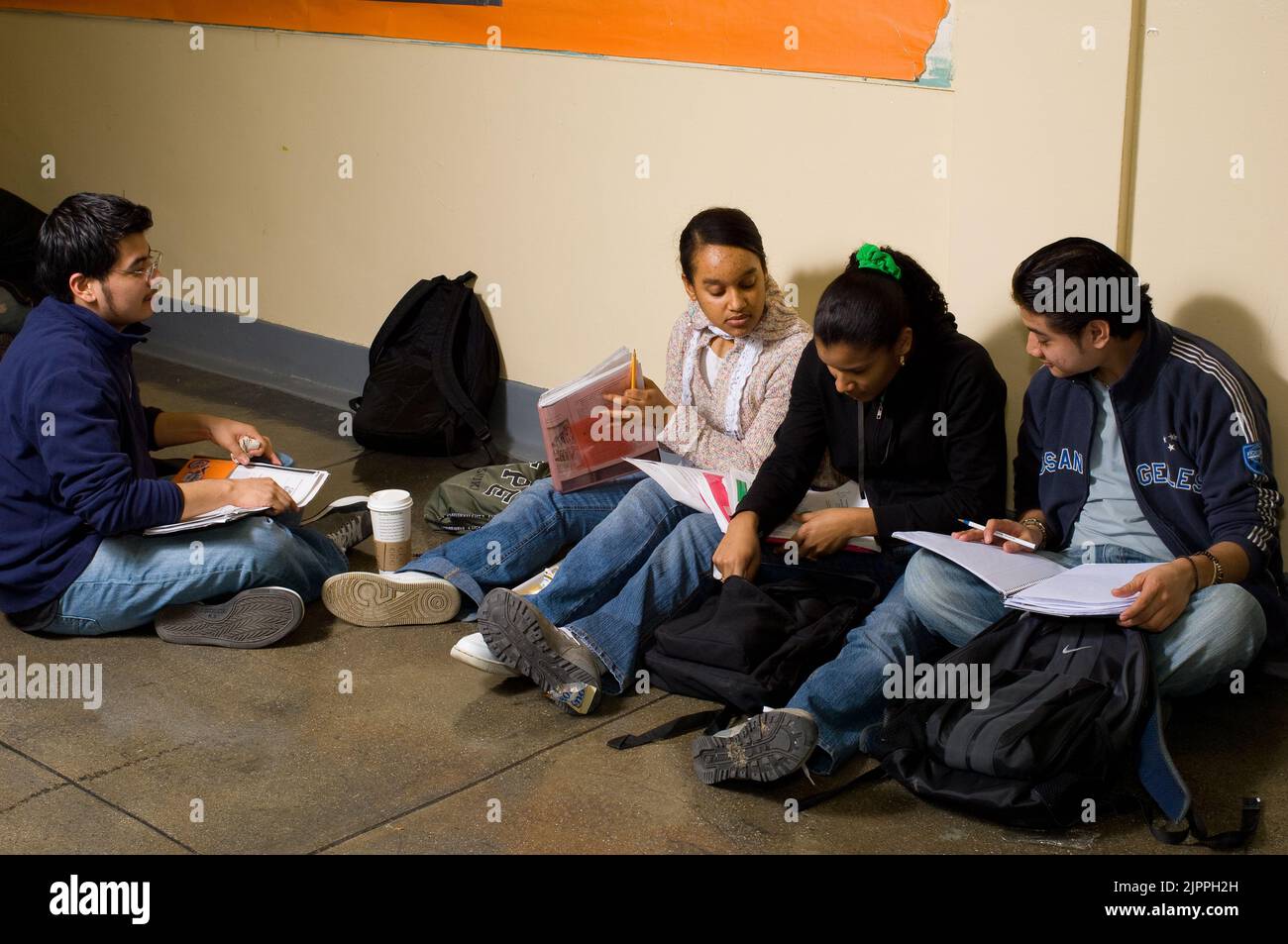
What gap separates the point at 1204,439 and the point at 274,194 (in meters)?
3.88

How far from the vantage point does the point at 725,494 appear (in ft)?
10.9

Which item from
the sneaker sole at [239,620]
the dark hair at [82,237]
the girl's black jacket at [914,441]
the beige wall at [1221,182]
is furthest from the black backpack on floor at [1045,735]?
the dark hair at [82,237]

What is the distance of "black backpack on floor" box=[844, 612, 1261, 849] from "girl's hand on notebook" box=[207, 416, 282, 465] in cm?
180

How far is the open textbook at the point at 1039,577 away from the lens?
8.50ft

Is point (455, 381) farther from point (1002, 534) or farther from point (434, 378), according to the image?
point (1002, 534)

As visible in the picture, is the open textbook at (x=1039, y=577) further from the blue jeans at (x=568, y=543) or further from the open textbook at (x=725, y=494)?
the blue jeans at (x=568, y=543)

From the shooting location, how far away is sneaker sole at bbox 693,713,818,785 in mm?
2625

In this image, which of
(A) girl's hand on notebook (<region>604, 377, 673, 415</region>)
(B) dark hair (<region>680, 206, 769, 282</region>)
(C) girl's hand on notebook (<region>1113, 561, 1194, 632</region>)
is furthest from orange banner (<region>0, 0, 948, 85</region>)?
(C) girl's hand on notebook (<region>1113, 561, 1194, 632</region>)

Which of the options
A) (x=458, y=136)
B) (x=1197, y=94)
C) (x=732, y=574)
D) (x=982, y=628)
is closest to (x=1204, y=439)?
(x=982, y=628)

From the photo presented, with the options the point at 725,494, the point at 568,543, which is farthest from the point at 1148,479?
the point at 568,543

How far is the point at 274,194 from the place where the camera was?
215 inches

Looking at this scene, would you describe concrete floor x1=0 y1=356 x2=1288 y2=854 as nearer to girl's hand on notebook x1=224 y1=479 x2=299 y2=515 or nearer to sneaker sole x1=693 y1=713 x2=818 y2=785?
sneaker sole x1=693 y1=713 x2=818 y2=785

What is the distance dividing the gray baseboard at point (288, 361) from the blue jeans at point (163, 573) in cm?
150
